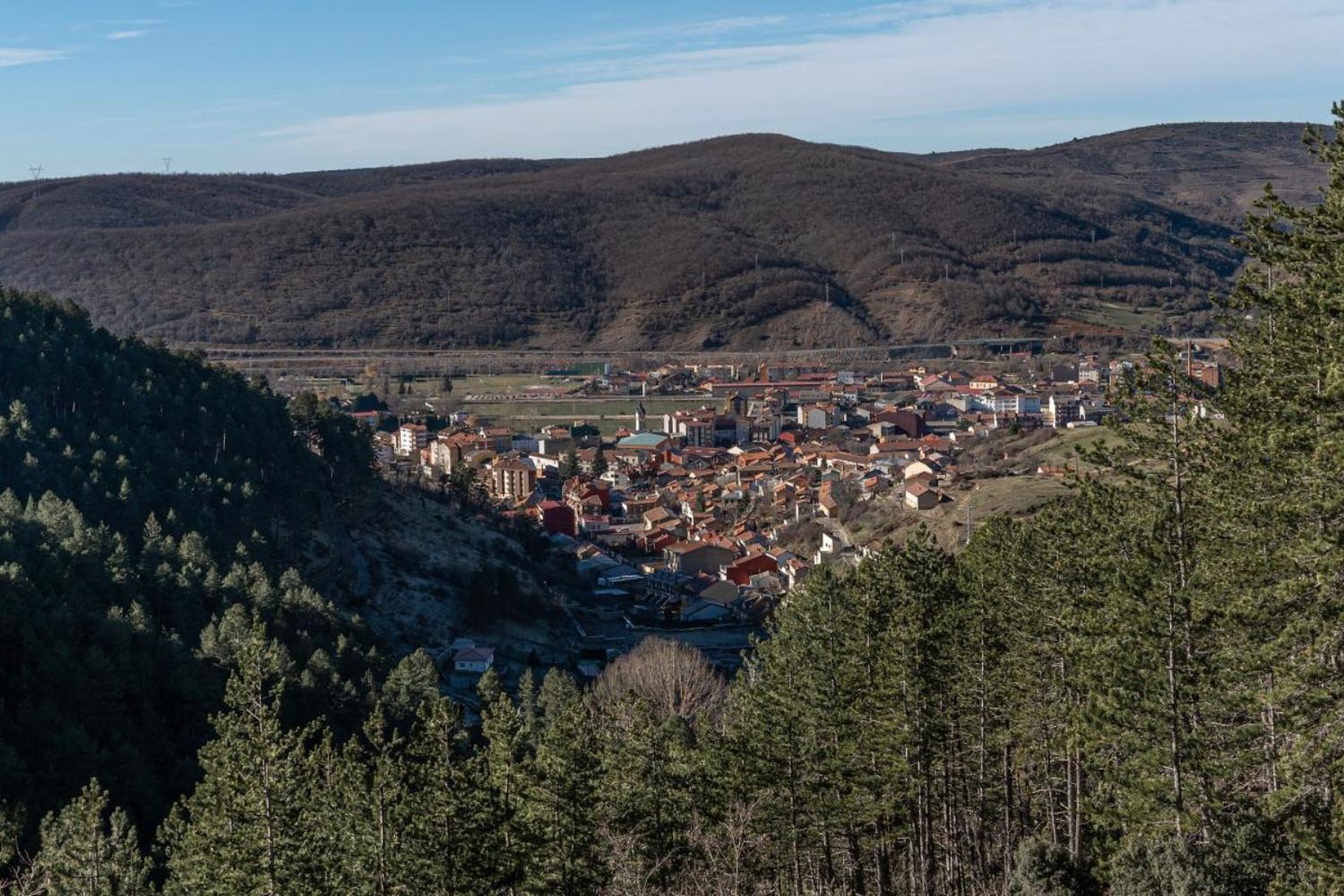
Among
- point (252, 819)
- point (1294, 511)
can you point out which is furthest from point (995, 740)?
point (252, 819)

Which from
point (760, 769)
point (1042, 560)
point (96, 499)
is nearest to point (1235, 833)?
point (1042, 560)

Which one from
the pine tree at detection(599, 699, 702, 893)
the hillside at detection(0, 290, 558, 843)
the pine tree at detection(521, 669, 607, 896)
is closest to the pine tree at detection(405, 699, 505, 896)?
the pine tree at detection(521, 669, 607, 896)

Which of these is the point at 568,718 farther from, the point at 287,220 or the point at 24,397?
the point at 287,220

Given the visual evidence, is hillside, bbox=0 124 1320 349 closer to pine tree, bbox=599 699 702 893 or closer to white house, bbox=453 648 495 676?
white house, bbox=453 648 495 676

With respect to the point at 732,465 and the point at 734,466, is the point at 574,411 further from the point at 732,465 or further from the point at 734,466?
the point at 734,466

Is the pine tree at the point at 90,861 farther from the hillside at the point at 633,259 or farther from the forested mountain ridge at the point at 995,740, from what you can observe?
the hillside at the point at 633,259

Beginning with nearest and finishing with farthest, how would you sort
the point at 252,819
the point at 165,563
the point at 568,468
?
1. the point at 252,819
2. the point at 165,563
3. the point at 568,468
